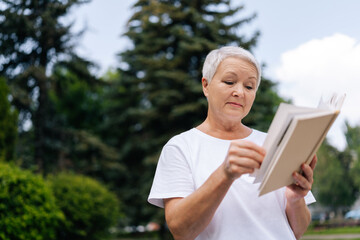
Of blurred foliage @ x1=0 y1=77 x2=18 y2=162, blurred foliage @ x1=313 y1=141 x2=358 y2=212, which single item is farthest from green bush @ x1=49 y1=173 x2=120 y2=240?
blurred foliage @ x1=313 y1=141 x2=358 y2=212

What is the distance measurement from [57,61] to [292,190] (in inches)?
631

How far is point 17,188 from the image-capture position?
6.52 m

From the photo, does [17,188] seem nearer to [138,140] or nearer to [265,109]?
[265,109]

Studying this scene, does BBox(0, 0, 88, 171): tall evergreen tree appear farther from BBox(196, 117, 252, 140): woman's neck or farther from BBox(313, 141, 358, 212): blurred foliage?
BBox(313, 141, 358, 212): blurred foliage

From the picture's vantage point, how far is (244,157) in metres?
1.18

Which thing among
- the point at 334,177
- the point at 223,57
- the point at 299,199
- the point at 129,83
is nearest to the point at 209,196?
the point at 299,199

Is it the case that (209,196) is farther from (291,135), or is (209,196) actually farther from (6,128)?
(6,128)

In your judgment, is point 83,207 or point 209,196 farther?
point 83,207

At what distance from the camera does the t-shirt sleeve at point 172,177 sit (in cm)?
147

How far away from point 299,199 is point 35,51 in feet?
51.9

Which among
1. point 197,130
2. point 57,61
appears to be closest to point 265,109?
point 57,61

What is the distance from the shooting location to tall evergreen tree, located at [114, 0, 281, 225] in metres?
14.7

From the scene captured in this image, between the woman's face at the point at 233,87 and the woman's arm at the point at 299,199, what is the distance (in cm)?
36

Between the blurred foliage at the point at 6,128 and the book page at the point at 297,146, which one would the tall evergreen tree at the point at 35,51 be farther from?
the book page at the point at 297,146
